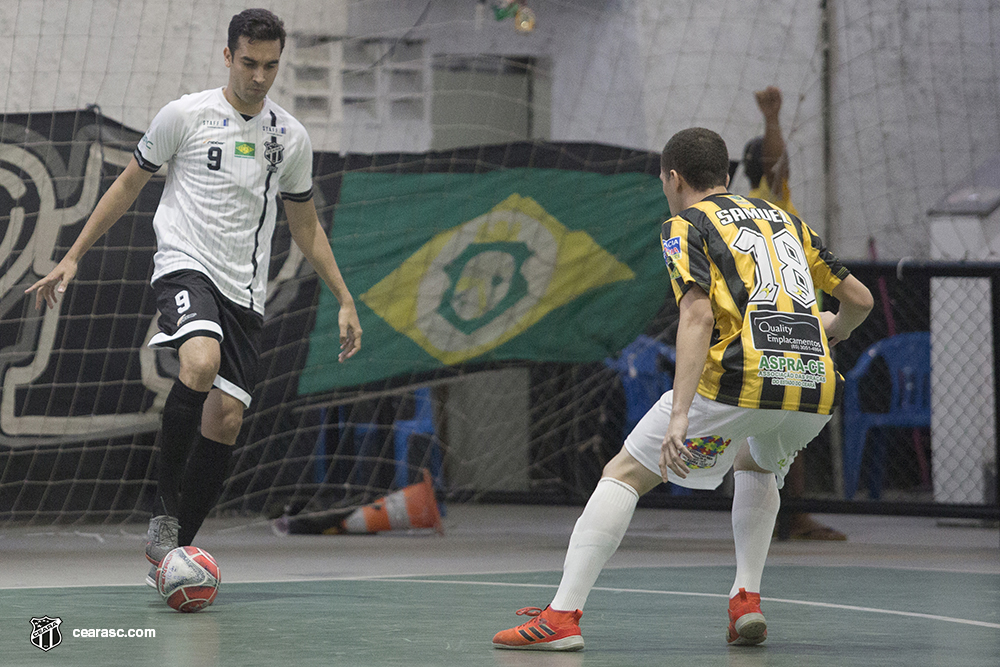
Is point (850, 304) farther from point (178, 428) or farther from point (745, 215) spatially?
point (178, 428)

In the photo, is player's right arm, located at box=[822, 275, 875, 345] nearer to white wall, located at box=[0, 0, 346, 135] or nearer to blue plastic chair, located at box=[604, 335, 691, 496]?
white wall, located at box=[0, 0, 346, 135]

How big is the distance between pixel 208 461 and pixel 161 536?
289mm

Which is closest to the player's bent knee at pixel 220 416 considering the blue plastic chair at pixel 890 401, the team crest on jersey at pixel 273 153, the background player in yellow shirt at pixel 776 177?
the team crest on jersey at pixel 273 153

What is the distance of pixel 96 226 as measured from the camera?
14.3 feet

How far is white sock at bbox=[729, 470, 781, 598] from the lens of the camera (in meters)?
3.62

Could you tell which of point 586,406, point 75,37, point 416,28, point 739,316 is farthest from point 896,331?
point 739,316

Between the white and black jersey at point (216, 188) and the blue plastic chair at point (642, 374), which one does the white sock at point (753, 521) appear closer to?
the white and black jersey at point (216, 188)

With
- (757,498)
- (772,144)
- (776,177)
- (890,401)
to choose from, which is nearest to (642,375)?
(890,401)

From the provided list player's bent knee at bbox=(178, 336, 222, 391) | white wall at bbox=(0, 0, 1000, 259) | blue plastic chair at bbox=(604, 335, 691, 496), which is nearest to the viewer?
player's bent knee at bbox=(178, 336, 222, 391)

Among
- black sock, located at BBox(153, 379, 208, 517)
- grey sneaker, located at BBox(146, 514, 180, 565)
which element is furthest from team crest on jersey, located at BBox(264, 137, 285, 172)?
grey sneaker, located at BBox(146, 514, 180, 565)

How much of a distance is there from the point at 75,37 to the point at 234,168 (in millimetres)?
2788

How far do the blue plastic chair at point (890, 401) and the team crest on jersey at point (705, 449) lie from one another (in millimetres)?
6458

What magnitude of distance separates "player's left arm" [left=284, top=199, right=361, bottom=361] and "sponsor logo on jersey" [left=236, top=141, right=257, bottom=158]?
270mm

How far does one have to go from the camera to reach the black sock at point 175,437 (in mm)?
4219
